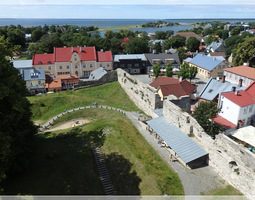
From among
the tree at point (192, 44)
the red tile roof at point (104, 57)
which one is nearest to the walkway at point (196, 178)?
the red tile roof at point (104, 57)

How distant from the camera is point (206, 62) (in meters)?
69.2

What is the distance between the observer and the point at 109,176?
2280 centimetres

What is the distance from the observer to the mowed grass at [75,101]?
145ft

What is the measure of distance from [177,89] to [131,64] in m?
30.3

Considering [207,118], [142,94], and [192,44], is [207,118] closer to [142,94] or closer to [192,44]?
[142,94]

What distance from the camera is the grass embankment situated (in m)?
20.7

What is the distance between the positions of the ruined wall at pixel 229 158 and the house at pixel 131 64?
45.5 metres

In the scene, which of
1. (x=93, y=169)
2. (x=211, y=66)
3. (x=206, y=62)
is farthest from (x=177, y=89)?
(x=206, y=62)


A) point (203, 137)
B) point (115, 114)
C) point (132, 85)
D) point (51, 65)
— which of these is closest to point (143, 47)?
point (51, 65)

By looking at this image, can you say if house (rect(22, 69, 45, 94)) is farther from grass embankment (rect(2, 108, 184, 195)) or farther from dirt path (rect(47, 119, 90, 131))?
grass embankment (rect(2, 108, 184, 195))

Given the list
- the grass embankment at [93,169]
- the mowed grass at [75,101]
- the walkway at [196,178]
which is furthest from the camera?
the mowed grass at [75,101]

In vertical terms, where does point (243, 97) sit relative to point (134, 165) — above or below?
above

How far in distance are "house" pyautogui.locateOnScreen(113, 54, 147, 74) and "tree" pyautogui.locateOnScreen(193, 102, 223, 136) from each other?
137 feet

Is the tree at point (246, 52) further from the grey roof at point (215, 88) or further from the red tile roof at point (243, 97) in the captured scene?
the red tile roof at point (243, 97)
